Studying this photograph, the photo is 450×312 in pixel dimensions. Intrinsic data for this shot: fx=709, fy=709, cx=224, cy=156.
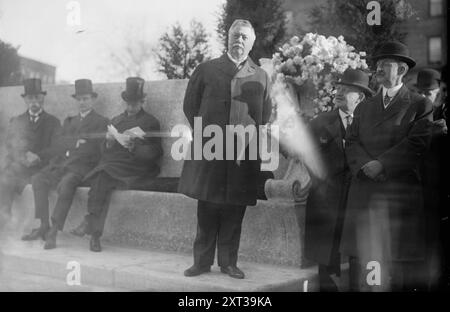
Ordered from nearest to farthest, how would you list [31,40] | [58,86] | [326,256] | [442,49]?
1. [442,49]
2. [326,256]
3. [31,40]
4. [58,86]

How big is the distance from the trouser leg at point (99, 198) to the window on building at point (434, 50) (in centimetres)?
243

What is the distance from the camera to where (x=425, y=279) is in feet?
13.0

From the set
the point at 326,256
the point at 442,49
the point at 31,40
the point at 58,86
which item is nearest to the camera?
the point at 442,49

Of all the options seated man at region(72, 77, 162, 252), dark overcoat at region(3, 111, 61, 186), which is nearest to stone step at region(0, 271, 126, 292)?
seated man at region(72, 77, 162, 252)

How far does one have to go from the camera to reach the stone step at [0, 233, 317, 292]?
162 inches

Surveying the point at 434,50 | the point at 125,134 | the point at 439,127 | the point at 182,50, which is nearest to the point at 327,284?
the point at 439,127

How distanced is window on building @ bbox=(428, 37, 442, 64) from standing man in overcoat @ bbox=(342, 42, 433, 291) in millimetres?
110

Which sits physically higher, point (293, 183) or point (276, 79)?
point (276, 79)

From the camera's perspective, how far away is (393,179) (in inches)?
158

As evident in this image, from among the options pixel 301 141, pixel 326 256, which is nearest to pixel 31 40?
pixel 301 141

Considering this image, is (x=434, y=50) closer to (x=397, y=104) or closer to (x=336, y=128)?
(x=397, y=104)

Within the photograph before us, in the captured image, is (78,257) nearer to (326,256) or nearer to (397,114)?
(326,256)
